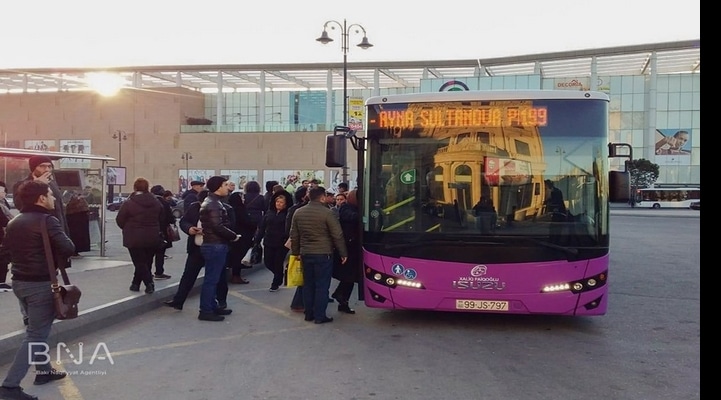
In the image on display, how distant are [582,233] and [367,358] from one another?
2835 mm

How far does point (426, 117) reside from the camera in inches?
287

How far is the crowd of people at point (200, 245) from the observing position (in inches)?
188

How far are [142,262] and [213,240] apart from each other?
5.63 feet

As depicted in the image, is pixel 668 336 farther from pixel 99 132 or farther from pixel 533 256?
pixel 99 132

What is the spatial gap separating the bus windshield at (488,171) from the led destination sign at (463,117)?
1 centimetres

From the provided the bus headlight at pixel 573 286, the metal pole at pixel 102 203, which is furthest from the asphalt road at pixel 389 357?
the metal pole at pixel 102 203

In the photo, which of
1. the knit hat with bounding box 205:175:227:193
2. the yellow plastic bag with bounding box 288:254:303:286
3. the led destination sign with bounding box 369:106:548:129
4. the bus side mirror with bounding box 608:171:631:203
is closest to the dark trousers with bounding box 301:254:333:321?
the yellow plastic bag with bounding box 288:254:303:286

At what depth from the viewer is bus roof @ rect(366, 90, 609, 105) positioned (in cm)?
707

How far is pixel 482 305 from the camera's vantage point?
6988 millimetres

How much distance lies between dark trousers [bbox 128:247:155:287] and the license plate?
4.52 metres

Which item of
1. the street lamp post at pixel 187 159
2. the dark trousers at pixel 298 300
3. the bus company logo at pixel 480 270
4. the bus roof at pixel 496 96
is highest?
the street lamp post at pixel 187 159

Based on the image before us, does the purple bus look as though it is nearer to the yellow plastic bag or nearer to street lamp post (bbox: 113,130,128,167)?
the yellow plastic bag

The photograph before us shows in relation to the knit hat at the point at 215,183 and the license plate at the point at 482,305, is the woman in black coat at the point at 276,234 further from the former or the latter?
the license plate at the point at 482,305
